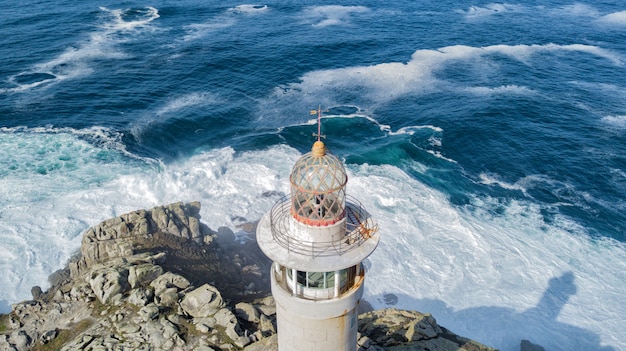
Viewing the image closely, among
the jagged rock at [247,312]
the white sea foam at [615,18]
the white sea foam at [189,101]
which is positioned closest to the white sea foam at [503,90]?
the white sea foam at [189,101]

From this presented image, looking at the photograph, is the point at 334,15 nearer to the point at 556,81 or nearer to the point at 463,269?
the point at 556,81

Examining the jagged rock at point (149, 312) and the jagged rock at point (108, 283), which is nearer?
the jagged rock at point (149, 312)

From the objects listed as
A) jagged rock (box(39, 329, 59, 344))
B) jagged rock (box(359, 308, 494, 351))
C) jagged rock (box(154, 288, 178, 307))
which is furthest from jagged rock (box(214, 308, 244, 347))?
jagged rock (box(39, 329, 59, 344))

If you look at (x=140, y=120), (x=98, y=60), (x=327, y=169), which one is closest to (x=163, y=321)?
(x=327, y=169)

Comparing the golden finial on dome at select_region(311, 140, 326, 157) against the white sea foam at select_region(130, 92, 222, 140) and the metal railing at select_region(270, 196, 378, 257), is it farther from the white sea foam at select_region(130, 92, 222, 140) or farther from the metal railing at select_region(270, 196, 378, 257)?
the white sea foam at select_region(130, 92, 222, 140)

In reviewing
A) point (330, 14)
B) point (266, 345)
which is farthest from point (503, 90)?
point (266, 345)

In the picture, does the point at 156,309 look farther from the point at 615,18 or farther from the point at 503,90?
the point at 615,18

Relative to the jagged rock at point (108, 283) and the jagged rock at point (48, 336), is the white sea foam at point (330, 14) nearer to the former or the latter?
the jagged rock at point (108, 283)
